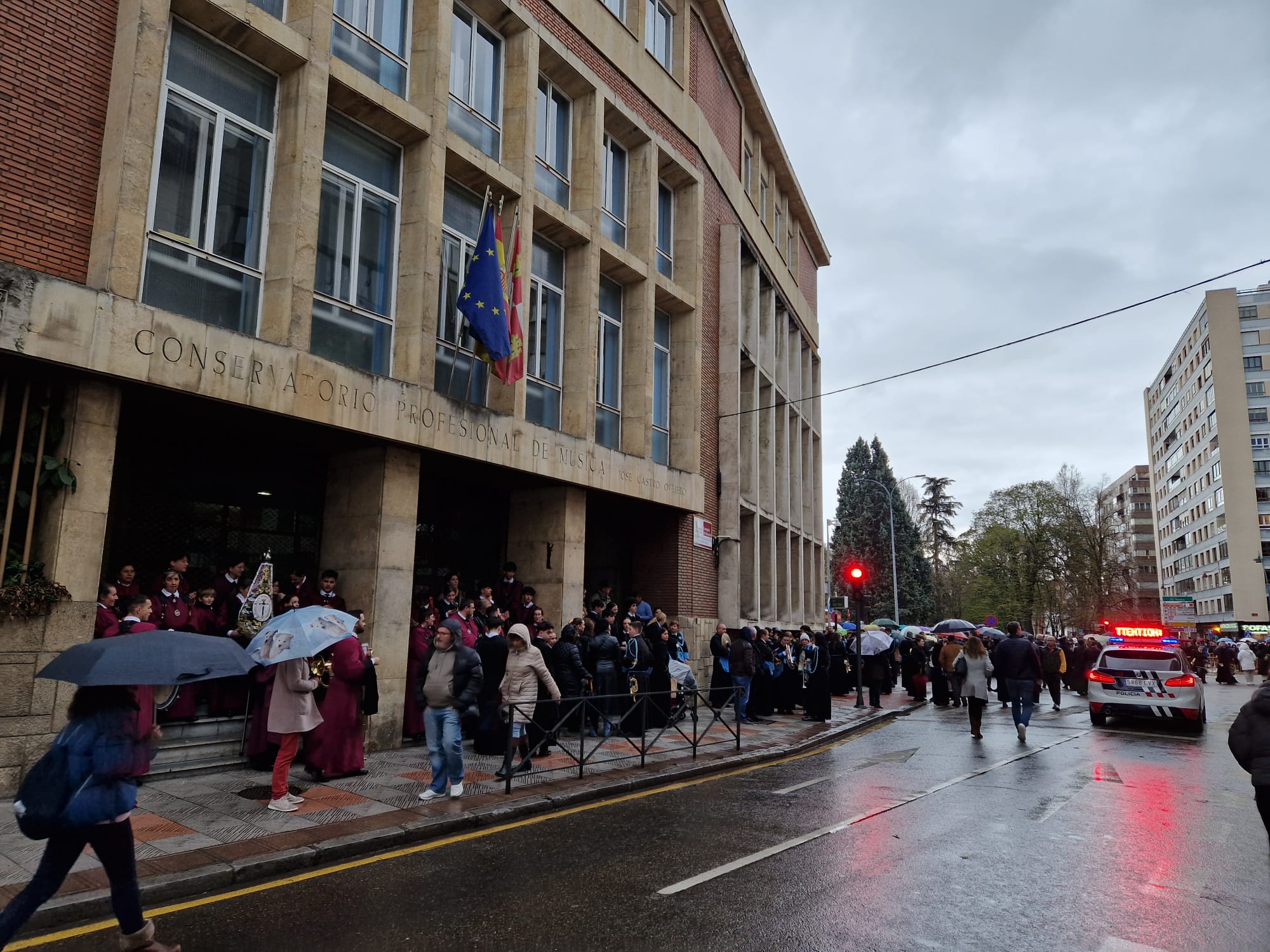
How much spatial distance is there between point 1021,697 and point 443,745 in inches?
400

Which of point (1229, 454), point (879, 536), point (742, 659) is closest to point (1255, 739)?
point (742, 659)

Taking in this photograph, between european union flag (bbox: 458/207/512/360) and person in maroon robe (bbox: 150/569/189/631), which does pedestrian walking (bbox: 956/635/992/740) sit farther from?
person in maroon robe (bbox: 150/569/189/631)

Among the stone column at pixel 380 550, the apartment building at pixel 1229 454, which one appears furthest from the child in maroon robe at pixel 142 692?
the apartment building at pixel 1229 454

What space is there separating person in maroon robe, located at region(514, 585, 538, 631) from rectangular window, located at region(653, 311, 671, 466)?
5.88 meters

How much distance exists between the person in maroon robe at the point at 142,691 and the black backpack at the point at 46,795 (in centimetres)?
29

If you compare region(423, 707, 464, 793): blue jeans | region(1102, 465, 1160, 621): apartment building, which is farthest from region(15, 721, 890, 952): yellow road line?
region(1102, 465, 1160, 621): apartment building

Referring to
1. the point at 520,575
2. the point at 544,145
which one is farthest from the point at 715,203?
the point at 520,575

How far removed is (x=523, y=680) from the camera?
30.9ft

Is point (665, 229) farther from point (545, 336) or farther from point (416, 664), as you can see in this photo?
point (416, 664)

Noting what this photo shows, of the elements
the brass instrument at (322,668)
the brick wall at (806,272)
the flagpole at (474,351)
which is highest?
the brick wall at (806,272)

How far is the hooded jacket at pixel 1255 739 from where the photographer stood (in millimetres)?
5539

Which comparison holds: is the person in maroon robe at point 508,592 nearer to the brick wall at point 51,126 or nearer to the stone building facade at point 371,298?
the stone building facade at point 371,298

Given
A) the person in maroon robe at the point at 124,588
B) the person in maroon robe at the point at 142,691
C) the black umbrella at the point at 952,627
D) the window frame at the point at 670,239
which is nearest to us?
the person in maroon robe at the point at 142,691

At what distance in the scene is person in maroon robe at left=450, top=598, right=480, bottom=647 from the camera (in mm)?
10711
